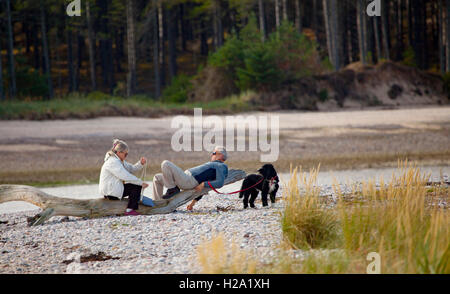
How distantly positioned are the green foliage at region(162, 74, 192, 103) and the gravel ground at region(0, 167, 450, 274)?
2068cm

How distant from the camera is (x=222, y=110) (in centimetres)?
2309

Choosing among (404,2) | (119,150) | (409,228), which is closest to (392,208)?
(409,228)

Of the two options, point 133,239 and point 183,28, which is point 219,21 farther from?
point 133,239

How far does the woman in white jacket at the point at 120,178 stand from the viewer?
7.80 meters

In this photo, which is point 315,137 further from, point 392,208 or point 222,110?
point 392,208

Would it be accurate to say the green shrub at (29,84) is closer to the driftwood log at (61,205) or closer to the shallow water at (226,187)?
the shallow water at (226,187)

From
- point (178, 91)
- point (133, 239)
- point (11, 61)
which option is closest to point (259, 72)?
point (178, 91)

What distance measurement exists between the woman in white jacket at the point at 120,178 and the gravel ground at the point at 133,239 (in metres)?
0.36

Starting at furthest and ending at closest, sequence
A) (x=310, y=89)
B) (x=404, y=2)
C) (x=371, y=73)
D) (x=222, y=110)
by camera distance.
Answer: (x=404, y=2) → (x=371, y=73) → (x=310, y=89) → (x=222, y=110)

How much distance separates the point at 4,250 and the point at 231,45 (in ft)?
76.0

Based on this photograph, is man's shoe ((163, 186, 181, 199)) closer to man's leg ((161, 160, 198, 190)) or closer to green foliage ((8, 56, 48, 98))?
man's leg ((161, 160, 198, 190))

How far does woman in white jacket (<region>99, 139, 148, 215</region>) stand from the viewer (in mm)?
7805

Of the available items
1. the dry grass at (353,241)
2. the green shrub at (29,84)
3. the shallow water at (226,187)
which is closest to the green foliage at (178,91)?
the green shrub at (29,84)
